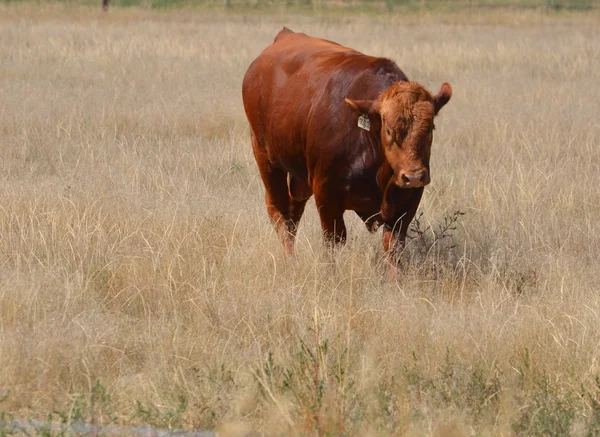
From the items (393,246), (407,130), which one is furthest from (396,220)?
(407,130)

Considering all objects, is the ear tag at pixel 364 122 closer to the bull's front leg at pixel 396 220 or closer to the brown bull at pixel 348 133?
the brown bull at pixel 348 133

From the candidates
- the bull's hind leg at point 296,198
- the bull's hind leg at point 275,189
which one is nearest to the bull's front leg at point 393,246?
the bull's hind leg at point 296,198

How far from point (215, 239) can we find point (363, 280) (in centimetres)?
104

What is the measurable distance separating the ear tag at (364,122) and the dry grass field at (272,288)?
70 cm

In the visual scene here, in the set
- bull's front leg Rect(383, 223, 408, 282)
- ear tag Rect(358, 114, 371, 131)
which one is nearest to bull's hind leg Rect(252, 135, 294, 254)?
bull's front leg Rect(383, 223, 408, 282)

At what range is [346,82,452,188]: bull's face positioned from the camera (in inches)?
213

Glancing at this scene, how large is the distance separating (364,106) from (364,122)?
0.27 feet

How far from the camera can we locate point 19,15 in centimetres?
2656

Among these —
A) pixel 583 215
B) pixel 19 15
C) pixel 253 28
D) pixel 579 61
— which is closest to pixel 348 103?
→ pixel 583 215

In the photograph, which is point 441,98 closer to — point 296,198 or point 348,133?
point 348,133

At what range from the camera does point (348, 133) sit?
19.2 ft

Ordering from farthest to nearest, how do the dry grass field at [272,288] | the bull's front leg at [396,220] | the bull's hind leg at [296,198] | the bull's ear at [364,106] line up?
the bull's hind leg at [296,198]
the bull's front leg at [396,220]
the bull's ear at [364,106]
the dry grass field at [272,288]

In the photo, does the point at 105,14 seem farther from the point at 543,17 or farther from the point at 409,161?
the point at 409,161

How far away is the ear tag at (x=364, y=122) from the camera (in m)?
5.64
